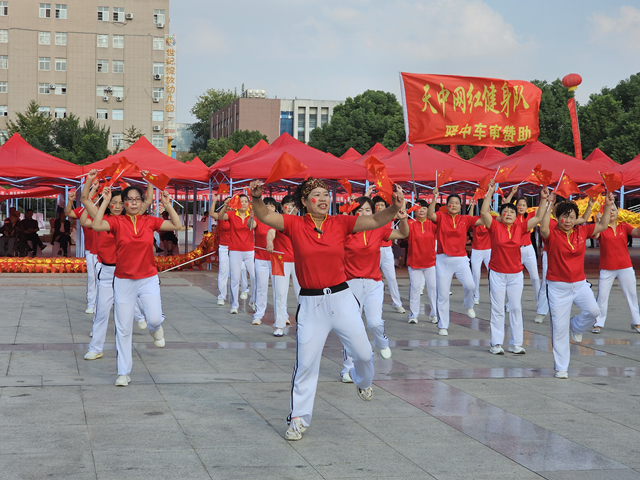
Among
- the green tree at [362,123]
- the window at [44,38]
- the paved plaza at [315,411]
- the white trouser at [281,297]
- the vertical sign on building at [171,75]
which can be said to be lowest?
the paved plaza at [315,411]

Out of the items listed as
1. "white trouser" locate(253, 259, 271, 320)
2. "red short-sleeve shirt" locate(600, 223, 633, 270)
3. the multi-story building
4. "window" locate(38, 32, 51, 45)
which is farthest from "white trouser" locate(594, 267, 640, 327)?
the multi-story building

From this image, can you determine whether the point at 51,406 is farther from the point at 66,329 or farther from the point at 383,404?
the point at 66,329

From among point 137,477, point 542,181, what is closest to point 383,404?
point 137,477

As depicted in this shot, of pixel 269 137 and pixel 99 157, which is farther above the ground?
pixel 269 137

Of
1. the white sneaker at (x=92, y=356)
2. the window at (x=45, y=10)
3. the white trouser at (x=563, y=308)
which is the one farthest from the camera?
the window at (x=45, y=10)

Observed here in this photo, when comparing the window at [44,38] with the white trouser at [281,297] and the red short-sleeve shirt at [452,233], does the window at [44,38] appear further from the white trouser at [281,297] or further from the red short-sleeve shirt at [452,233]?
the red short-sleeve shirt at [452,233]

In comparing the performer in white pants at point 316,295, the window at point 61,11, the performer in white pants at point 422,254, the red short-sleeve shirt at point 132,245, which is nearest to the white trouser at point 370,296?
the red short-sleeve shirt at point 132,245

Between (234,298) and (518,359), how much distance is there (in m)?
5.16

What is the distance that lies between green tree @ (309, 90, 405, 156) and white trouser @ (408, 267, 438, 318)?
42.1 metres

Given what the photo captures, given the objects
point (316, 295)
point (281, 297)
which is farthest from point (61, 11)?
point (316, 295)

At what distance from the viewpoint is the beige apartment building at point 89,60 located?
66.3 metres

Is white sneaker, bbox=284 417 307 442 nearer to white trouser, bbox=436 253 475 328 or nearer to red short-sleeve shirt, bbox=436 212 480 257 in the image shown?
white trouser, bbox=436 253 475 328

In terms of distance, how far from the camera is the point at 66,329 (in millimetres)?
9750

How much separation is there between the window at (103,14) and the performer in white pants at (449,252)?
64668 millimetres
